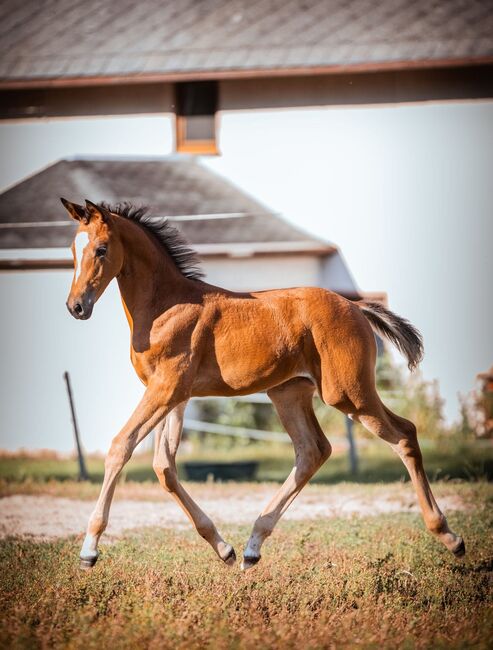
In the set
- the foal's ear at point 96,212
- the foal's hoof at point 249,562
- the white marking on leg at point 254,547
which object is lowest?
the foal's hoof at point 249,562

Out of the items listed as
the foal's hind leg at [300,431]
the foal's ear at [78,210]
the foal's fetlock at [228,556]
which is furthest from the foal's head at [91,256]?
the foal's fetlock at [228,556]

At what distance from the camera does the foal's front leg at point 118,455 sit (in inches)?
198

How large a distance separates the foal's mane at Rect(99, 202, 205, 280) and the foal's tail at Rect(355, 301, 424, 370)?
1196 mm

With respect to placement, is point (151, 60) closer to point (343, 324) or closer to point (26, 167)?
point (26, 167)

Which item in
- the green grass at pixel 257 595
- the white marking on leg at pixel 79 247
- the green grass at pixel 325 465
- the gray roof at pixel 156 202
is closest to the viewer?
the green grass at pixel 257 595

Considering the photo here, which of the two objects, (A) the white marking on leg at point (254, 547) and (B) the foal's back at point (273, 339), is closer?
(B) the foal's back at point (273, 339)

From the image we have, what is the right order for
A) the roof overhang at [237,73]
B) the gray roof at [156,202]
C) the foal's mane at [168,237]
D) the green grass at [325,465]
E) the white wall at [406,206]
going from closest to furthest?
1. the foal's mane at [168,237]
2. the green grass at [325,465]
3. the roof overhang at [237,73]
4. the gray roof at [156,202]
5. the white wall at [406,206]

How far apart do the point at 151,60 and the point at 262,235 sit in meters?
3.16

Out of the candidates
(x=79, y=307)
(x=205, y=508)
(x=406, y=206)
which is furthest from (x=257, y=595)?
(x=406, y=206)

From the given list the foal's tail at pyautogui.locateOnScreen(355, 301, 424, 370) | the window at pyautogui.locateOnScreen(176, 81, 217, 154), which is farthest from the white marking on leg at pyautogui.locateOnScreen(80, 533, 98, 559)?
the window at pyautogui.locateOnScreen(176, 81, 217, 154)

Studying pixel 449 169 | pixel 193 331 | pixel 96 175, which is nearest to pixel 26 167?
pixel 96 175

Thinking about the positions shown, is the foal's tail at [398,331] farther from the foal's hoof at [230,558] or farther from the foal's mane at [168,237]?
the foal's hoof at [230,558]

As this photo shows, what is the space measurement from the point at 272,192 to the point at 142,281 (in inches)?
337

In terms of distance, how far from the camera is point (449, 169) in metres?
13.5
